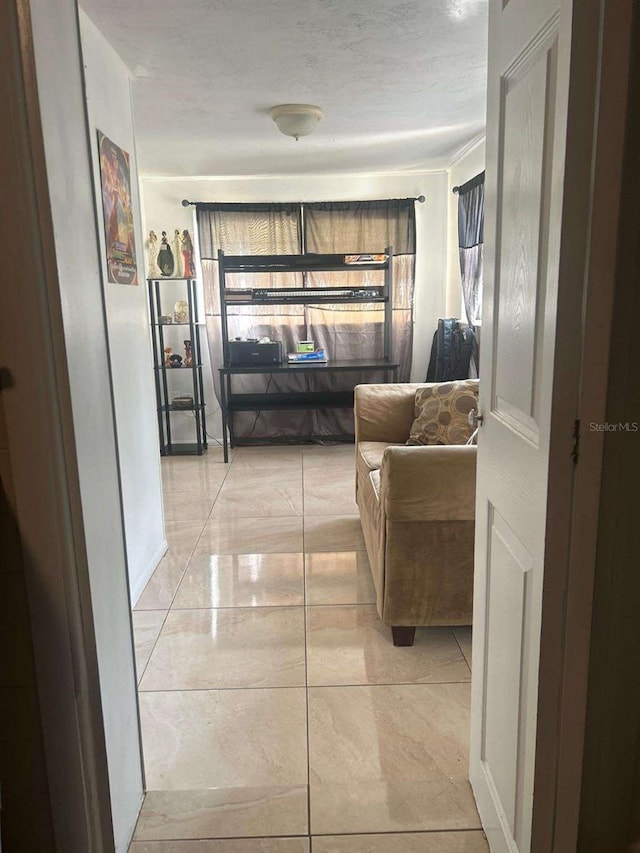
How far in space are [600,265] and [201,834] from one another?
148cm

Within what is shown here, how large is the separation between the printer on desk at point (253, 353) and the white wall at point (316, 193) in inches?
45.7

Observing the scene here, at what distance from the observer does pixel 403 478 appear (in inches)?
86.4

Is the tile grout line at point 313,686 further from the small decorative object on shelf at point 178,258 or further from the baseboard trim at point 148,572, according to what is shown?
the small decorative object on shelf at point 178,258

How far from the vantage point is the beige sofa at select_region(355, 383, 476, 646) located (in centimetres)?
218

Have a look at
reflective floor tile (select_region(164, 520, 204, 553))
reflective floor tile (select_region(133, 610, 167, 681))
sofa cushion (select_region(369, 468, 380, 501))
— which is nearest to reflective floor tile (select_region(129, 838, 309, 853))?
reflective floor tile (select_region(133, 610, 167, 681))

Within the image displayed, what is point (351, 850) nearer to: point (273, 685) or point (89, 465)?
point (273, 685)

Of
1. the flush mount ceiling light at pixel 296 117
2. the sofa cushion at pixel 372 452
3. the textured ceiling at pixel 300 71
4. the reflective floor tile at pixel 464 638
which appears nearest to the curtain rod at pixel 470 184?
the textured ceiling at pixel 300 71

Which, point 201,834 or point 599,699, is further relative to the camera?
point 201,834

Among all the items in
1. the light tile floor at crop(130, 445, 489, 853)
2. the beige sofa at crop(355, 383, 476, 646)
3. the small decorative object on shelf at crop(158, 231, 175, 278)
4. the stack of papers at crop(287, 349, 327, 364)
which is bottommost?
the light tile floor at crop(130, 445, 489, 853)

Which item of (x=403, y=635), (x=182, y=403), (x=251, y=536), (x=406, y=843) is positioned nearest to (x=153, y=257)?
(x=182, y=403)

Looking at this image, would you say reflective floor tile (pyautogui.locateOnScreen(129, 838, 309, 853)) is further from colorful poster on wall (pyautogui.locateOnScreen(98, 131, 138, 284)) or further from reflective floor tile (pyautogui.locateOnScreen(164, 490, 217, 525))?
reflective floor tile (pyautogui.locateOnScreen(164, 490, 217, 525))

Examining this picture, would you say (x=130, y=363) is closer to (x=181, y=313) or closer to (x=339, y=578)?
(x=339, y=578)

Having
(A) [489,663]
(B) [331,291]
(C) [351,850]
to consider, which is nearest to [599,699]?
(A) [489,663]

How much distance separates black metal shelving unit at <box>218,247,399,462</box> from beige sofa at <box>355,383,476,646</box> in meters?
2.87
